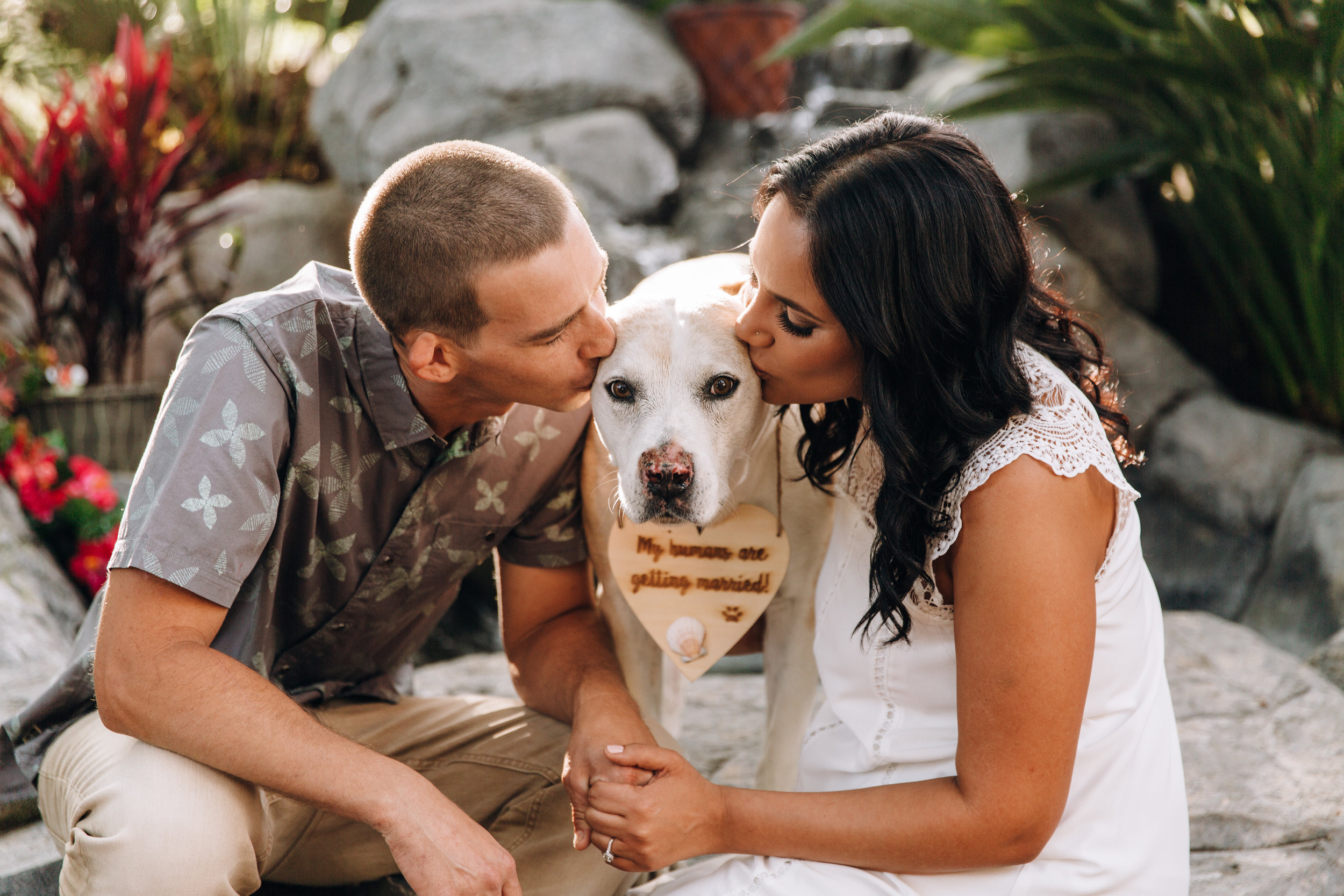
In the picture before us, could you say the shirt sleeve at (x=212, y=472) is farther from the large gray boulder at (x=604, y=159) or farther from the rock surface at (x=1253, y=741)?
the large gray boulder at (x=604, y=159)

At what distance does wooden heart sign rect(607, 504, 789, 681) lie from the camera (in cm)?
225

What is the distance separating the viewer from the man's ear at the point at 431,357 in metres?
1.81

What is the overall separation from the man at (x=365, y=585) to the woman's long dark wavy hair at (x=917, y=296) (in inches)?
20.0

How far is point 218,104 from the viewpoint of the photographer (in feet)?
25.5

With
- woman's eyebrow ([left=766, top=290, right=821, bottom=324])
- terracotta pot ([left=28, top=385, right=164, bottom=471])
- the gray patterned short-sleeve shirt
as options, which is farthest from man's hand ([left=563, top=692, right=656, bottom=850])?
terracotta pot ([left=28, top=385, right=164, bottom=471])

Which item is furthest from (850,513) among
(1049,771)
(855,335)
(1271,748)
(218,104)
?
(218,104)

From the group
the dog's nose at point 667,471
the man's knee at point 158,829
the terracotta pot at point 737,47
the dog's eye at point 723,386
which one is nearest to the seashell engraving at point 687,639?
the dog's nose at point 667,471

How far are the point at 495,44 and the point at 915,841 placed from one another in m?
6.01

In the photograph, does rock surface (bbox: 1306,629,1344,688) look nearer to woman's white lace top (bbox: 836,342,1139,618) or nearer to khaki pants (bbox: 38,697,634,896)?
woman's white lace top (bbox: 836,342,1139,618)

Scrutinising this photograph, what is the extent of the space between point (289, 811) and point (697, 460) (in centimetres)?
103

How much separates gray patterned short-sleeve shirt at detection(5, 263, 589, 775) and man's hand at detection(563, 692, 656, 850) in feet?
1.42

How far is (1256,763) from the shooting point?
8.50ft

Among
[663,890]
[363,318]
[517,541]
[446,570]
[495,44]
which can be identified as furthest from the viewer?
[495,44]

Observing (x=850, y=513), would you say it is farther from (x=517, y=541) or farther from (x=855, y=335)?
(x=517, y=541)
